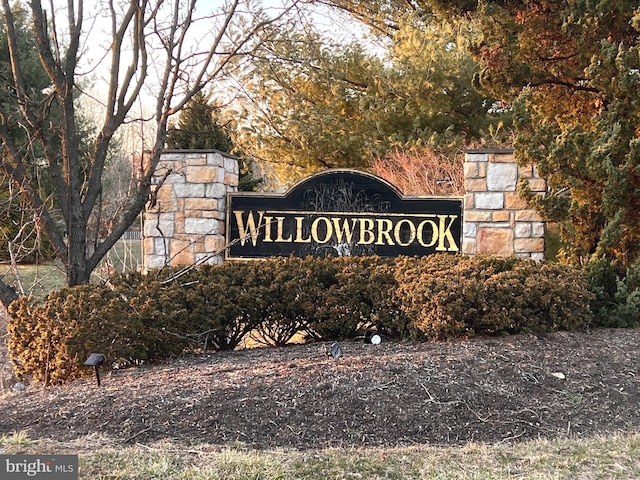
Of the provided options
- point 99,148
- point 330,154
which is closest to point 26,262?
point 330,154

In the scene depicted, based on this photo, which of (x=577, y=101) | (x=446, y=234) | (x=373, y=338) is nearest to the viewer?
(x=373, y=338)

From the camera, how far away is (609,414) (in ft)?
13.4

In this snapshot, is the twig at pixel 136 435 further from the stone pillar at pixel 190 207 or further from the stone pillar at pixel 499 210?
the stone pillar at pixel 499 210

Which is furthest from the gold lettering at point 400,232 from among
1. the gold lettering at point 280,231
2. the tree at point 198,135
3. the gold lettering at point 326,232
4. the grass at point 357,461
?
the tree at point 198,135

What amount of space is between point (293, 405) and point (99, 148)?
3.24 meters

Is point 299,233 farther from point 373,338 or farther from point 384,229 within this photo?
point 373,338

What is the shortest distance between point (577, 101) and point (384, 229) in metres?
2.56

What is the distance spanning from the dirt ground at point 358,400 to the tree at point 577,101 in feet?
6.19

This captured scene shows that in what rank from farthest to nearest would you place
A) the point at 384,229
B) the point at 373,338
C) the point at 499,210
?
the point at 384,229, the point at 499,210, the point at 373,338

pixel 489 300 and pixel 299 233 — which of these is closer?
pixel 489 300

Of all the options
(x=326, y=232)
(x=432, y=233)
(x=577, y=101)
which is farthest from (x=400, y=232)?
(x=577, y=101)

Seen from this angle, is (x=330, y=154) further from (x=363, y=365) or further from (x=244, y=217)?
(x=363, y=365)

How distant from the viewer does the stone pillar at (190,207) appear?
7.74 meters

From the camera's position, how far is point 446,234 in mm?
7578
